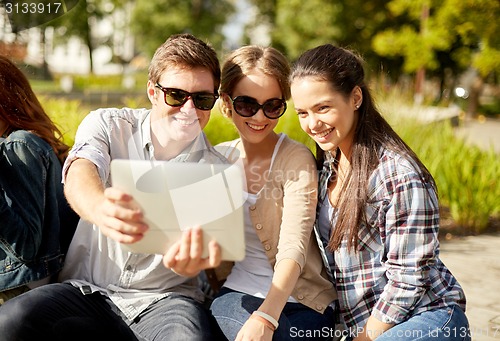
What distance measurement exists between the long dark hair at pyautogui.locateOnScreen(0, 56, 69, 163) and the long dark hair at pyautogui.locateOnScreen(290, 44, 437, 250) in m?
1.01

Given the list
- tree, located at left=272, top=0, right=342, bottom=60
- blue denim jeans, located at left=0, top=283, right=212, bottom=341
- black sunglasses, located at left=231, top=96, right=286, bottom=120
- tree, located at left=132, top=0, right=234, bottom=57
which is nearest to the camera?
blue denim jeans, located at left=0, top=283, right=212, bottom=341

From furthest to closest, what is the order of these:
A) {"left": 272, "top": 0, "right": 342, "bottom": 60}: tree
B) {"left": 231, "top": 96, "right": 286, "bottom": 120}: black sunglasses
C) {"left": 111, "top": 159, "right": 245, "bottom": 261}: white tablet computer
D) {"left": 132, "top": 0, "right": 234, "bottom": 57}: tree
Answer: {"left": 132, "top": 0, "right": 234, "bottom": 57}: tree < {"left": 272, "top": 0, "right": 342, "bottom": 60}: tree < {"left": 231, "top": 96, "right": 286, "bottom": 120}: black sunglasses < {"left": 111, "top": 159, "right": 245, "bottom": 261}: white tablet computer

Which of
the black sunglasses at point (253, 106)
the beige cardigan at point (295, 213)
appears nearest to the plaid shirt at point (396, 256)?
the beige cardigan at point (295, 213)

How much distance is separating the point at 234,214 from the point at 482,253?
399 centimetres

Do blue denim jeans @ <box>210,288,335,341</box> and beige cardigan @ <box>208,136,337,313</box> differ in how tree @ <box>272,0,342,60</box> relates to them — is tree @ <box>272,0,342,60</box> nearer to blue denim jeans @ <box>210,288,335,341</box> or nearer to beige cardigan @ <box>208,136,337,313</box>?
beige cardigan @ <box>208,136,337,313</box>

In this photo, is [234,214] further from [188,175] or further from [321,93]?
[321,93]

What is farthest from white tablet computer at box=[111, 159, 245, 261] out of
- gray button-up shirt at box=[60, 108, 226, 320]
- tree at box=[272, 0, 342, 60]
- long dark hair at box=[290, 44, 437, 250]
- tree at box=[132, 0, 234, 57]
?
tree at box=[132, 0, 234, 57]

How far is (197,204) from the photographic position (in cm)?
152

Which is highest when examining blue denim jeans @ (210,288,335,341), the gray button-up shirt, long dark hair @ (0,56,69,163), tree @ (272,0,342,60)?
tree @ (272,0,342,60)

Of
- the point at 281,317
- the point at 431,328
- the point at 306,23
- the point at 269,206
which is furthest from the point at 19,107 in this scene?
the point at 306,23

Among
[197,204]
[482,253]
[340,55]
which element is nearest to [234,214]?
[197,204]

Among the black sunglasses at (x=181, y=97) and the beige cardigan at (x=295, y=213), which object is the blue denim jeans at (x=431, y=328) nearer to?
the beige cardigan at (x=295, y=213)

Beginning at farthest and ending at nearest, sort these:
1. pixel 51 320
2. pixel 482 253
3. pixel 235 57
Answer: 1. pixel 482 253
2. pixel 235 57
3. pixel 51 320

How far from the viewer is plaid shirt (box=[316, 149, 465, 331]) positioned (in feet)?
6.72
